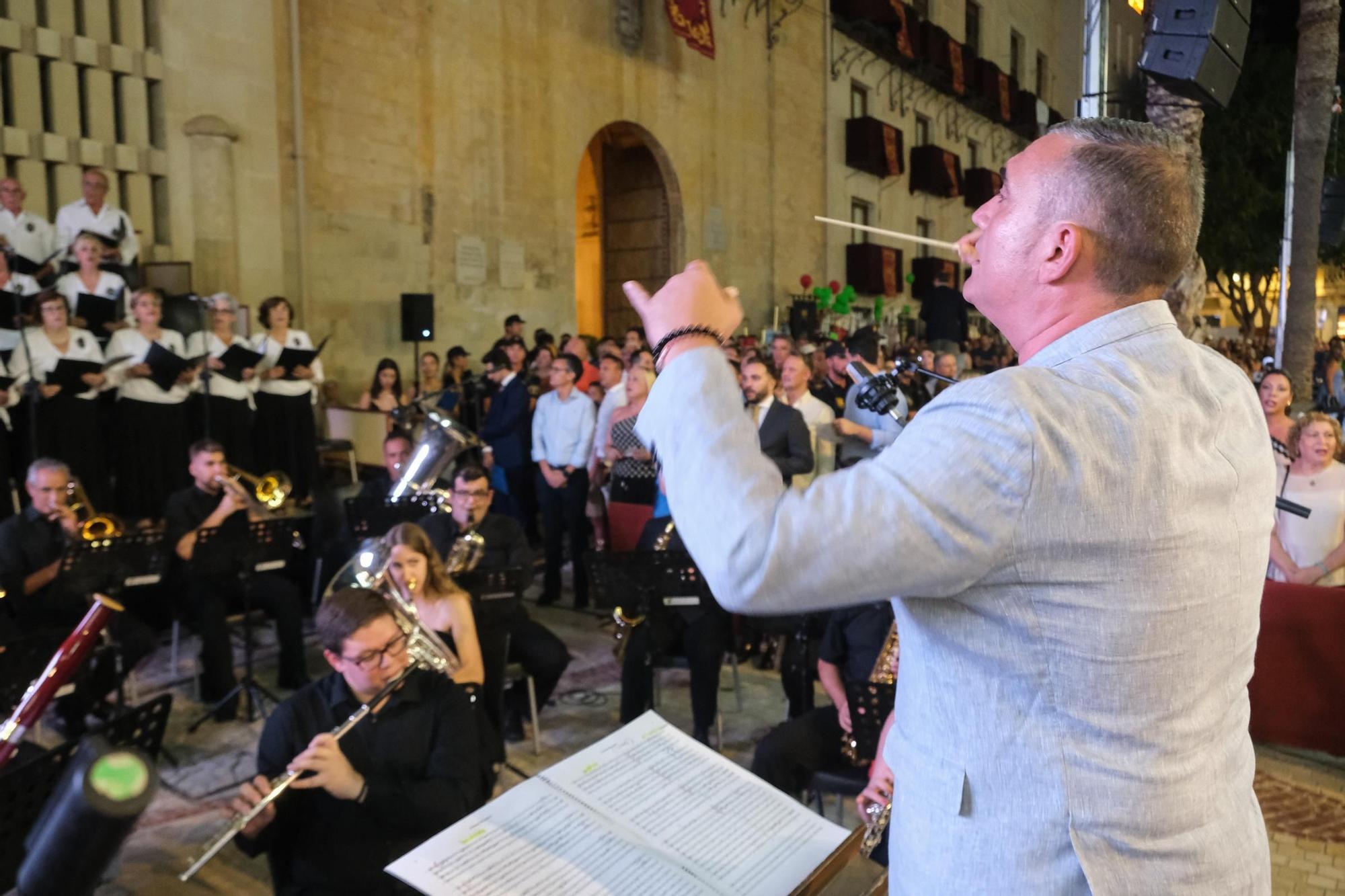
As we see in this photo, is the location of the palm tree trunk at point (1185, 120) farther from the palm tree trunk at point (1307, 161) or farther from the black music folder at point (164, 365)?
the black music folder at point (164, 365)

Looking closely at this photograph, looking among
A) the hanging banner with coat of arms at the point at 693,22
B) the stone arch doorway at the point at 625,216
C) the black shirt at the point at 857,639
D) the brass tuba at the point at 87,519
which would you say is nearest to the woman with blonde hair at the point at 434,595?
the black shirt at the point at 857,639

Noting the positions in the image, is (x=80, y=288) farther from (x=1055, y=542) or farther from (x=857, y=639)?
(x=1055, y=542)

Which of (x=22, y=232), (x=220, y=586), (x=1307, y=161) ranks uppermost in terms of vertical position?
(x=1307, y=161)

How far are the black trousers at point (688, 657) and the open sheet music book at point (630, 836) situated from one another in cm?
339

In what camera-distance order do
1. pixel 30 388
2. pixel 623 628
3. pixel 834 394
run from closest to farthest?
pixel 623 628 → pixel 30 388 → pixel 834 394

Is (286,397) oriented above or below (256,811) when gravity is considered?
above

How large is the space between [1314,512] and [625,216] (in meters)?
13.0

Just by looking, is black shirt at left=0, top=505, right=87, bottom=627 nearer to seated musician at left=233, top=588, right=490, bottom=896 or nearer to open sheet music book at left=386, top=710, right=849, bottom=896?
seated musician at left=233, top=588, right=490, bottom=896

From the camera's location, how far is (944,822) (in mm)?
1194

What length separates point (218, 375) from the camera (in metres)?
8.43

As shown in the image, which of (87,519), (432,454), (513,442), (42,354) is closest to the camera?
(87,519)

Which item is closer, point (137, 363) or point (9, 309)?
point (9, 309)

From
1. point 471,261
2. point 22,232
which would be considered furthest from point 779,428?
point 471,261

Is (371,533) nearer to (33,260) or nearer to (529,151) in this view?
(33,260)
